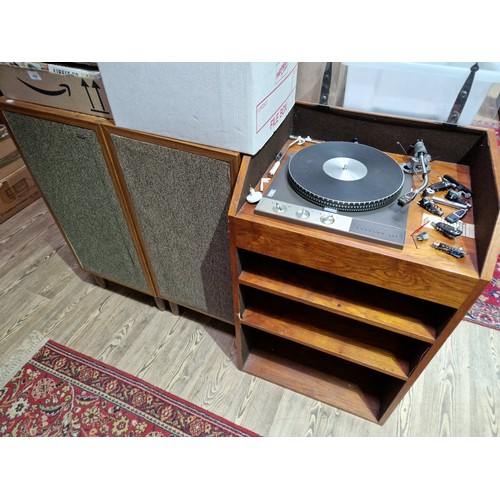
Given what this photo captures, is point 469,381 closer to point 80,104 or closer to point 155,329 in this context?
point 155,329

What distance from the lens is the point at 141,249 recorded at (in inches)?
49.3

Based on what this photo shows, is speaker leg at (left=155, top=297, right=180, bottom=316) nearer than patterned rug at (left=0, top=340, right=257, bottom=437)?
No

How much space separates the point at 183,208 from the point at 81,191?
0.41m

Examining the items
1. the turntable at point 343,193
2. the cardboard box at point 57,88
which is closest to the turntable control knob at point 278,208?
the turntable at point 343,193

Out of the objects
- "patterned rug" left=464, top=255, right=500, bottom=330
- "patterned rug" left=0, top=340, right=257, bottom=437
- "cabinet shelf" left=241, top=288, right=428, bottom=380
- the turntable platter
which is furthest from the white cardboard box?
"patterned rug" left=0, top=340, right=257, bottom=437

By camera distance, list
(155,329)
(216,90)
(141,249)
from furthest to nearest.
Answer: (155,329)
(141,249)
(216,90)

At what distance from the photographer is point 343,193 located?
0.81 m

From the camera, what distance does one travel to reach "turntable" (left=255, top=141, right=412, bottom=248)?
766 mm

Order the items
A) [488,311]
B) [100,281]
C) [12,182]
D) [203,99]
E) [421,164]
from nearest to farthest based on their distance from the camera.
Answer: [203,99]
[421,164]
[488,311]
[100,281]
[12,182]

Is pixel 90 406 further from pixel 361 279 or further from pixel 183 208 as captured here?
pixel 361 279

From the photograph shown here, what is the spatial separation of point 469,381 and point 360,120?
1018mm

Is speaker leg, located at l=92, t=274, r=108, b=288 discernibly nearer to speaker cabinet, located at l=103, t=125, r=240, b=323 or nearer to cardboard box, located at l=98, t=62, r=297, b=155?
speaker cabinet, located at l=103, t=125, r=240, b=323

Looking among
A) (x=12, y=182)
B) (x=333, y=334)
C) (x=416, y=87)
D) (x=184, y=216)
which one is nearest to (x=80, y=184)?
(x=184, y=216)
